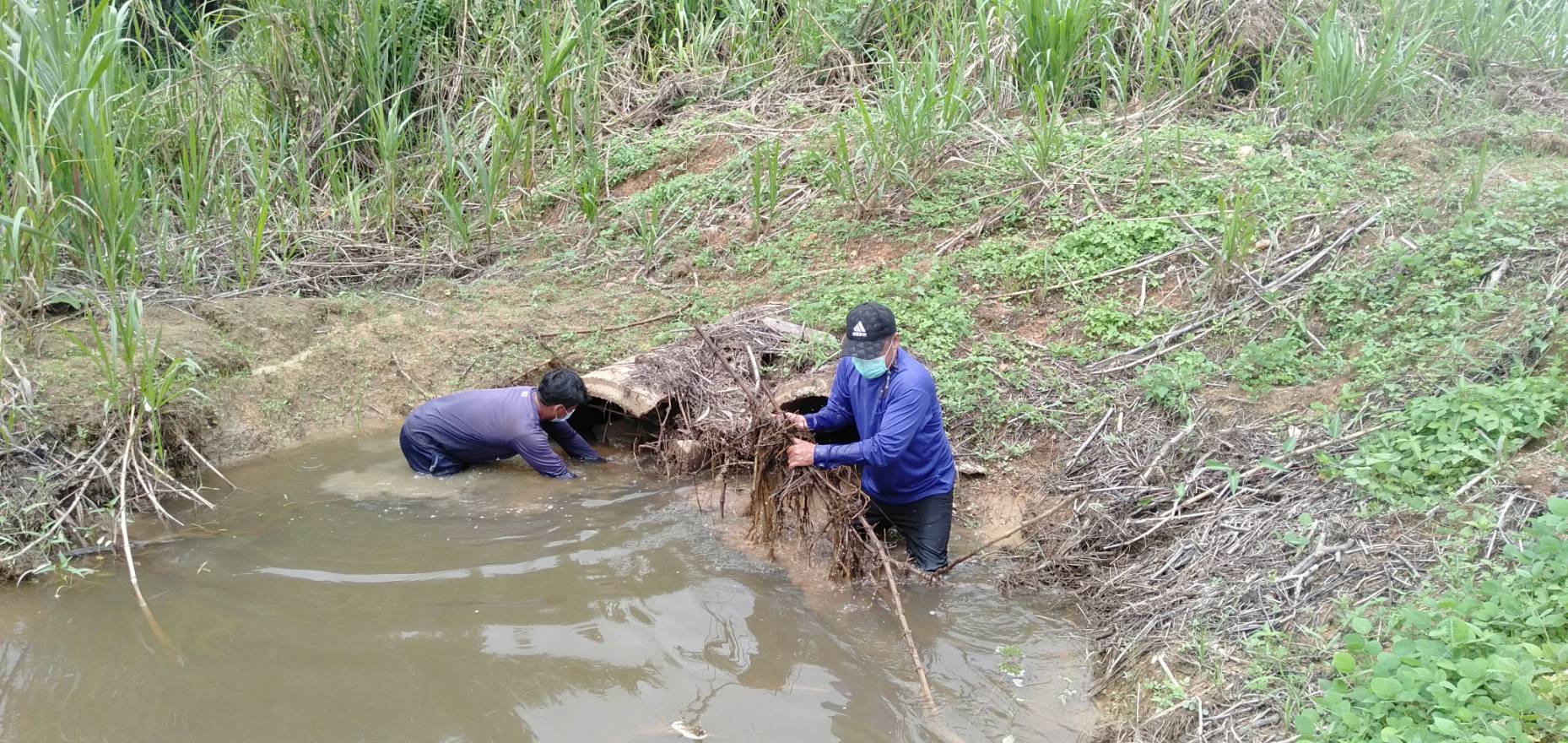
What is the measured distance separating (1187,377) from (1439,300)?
1.10 meters

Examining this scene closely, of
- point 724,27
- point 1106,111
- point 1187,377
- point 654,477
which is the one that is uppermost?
point 724,27

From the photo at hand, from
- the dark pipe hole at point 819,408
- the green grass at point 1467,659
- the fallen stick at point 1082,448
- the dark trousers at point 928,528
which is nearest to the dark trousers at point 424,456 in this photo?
the dark pipe hole at point 819,408

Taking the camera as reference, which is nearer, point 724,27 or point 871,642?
point 871,642

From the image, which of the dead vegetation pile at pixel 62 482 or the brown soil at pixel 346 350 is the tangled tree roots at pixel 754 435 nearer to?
the brown soil at pixel 346 350

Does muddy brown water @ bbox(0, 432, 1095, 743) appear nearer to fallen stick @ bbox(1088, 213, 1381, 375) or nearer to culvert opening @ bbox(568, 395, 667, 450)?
culvert opening @ bbox(568, 395, 667, 450)

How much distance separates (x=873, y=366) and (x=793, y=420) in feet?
1.44

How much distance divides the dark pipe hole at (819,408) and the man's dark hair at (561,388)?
992 millimetres

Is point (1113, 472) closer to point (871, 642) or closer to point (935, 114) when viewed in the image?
point (871, 642)

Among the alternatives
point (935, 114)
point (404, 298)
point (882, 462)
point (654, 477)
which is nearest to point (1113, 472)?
point (882, 462)

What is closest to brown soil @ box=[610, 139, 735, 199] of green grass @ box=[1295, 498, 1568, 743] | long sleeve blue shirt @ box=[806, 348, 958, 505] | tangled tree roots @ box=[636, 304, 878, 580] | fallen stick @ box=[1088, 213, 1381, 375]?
tangled tree roots @ box=[636, 304, 878, 580]

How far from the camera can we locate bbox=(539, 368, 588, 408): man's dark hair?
4.86 meters

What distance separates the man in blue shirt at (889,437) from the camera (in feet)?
12.8

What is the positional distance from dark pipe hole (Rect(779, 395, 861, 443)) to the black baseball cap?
1.95ft

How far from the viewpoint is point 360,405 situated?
571 centimetres
